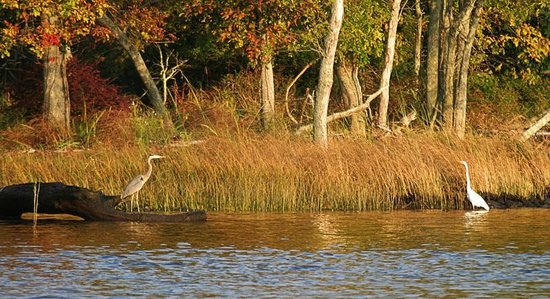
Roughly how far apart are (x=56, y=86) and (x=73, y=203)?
10.1 m

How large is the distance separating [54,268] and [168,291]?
6.95 ft

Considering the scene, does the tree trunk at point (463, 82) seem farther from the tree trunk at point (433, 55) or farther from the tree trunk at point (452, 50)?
the tree trunk at point (433, 55)

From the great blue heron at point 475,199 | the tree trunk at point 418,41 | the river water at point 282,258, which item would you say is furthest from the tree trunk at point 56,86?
the tree trunk at point 418,41

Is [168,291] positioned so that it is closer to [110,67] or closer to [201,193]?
[201,193]

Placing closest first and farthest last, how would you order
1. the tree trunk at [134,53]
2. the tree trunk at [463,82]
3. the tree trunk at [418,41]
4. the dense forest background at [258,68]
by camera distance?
the dense forest background at [258,68], the tree trunk at [463,82], the tree trunk at [134,53], the tree trunk at [418,41]

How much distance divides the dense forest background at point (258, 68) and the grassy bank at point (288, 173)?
61.0 inches

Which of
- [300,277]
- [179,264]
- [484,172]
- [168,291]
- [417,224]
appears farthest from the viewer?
[484,172]

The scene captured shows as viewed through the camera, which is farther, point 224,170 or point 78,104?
point 78,104

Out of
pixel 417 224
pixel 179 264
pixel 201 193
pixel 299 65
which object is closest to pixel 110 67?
pixel 299 65

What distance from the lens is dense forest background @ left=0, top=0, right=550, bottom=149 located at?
27516 mm

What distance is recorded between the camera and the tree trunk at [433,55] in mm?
31938

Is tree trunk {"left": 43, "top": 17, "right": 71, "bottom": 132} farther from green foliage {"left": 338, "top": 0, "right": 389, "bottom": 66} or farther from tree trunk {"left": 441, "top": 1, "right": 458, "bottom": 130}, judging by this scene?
tree trunk {"left": 441, "top": 1, "right": 458, "bottom": 130}

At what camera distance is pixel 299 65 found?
37.2 m

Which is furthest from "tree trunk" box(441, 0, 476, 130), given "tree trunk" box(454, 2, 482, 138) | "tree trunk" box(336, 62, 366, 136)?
"tree trunk" box(336, 62, 366, 136)
